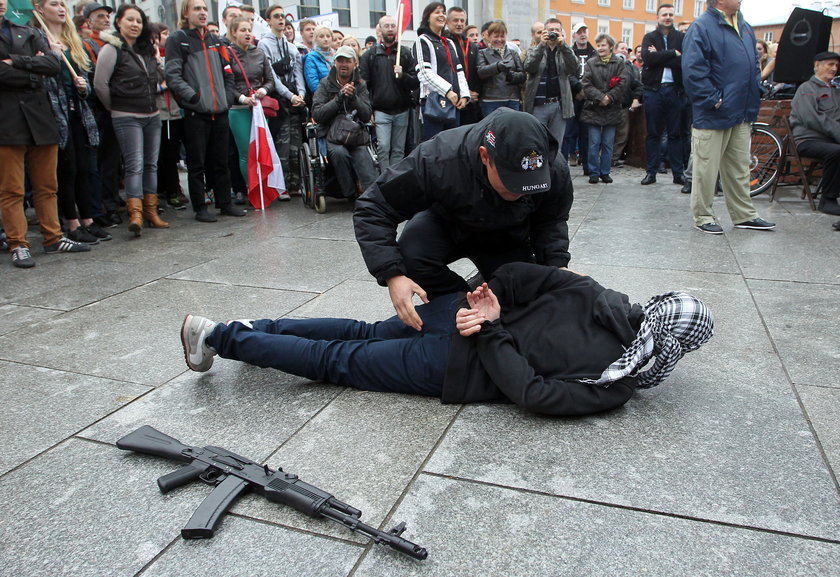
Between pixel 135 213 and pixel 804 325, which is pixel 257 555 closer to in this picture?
pixel 804 325

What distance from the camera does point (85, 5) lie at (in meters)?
7.12

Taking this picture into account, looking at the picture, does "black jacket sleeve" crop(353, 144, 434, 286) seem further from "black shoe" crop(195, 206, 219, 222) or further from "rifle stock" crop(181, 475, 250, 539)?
"black shoe" crop(195, 206, 219, 222)

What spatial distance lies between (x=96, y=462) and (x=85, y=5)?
6286mm

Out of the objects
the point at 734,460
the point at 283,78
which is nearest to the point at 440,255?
the point at 734,460

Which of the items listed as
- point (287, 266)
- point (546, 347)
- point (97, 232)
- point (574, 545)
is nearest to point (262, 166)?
point (97, 232)

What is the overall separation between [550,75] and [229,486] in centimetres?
777

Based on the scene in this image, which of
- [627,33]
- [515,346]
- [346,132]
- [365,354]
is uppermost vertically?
[627,33]

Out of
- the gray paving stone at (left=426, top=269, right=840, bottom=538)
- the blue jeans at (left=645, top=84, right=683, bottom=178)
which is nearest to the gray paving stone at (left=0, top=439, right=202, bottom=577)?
the gray paving stone at (left=426, top=269, right=840, bottom=538)

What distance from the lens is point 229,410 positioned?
2.86 m

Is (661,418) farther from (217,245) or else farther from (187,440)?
(217,245)

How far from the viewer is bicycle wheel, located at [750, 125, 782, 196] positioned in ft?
25.8

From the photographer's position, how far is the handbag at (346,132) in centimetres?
727

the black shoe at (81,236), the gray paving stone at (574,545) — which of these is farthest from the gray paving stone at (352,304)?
the black shoe at (81,236)

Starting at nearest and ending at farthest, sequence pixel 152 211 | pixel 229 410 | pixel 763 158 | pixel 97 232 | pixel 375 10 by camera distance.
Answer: pixel 229 410 < pixel 97 232 < pixel 152 211 < pixel 763 158 < pixel 375 10
